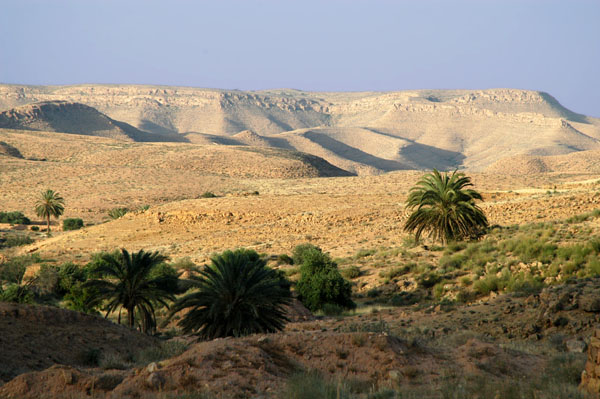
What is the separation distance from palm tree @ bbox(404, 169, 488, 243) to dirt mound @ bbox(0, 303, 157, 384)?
15534mm

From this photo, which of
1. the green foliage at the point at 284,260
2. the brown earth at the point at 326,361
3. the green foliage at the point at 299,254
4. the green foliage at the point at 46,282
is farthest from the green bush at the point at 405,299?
the green foliage at the point at 46,282

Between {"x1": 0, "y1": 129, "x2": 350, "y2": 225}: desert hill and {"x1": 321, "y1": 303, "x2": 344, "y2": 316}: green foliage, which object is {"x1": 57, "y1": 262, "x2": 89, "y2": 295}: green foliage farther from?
{"x1": 0, "y1": 129, "x2": 350, "y2": 225}: desert hill

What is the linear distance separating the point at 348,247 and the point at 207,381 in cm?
2371

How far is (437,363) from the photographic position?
9703 mm

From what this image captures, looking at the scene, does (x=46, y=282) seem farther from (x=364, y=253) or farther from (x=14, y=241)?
(x=14, y=241)

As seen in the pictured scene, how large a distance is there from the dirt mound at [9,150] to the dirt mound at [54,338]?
94.5m

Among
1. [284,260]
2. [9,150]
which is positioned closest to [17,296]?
[284,260]

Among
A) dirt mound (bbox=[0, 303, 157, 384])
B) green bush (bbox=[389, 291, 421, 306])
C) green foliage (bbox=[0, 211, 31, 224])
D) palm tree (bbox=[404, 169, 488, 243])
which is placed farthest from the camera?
green foliage (bbox=[0, 211, 31, 224])

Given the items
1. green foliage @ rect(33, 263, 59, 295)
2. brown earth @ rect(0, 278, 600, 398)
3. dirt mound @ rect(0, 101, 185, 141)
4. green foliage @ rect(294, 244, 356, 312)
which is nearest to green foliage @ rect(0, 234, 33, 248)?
green foliage @ rect(33, 263, 59, 295)

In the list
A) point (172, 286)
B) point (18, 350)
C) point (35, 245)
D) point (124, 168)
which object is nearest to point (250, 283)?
point (18, 350)

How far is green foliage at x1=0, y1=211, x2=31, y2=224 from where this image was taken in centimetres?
5603

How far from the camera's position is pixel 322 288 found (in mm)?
21703

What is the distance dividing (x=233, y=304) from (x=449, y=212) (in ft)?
47.7

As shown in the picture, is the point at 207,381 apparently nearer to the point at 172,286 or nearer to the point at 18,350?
the point at 18,350
